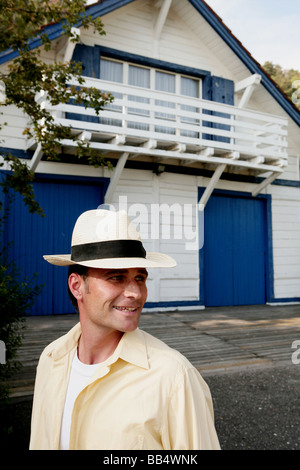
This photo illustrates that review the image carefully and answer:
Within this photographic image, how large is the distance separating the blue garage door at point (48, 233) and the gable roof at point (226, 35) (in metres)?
3.01

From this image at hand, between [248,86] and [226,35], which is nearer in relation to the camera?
[226,35]

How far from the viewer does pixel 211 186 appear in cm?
972

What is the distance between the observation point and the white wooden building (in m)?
8.31

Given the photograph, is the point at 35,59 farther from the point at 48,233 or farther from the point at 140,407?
the point at 48,233

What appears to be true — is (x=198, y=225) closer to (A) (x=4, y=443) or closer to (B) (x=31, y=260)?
(B) (x=31, y=260)

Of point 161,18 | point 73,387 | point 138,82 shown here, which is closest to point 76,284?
point 73,387

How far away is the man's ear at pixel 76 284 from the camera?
1689 millimetres

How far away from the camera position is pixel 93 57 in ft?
28.8

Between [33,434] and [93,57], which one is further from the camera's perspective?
[93,57]

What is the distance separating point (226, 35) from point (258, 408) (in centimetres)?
929

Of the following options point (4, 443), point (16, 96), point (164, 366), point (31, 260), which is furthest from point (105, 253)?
point (31, 260)

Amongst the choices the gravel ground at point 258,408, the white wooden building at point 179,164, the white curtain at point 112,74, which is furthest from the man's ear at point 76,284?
the white curtain at point 112,74

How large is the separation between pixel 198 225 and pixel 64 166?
3888 mm

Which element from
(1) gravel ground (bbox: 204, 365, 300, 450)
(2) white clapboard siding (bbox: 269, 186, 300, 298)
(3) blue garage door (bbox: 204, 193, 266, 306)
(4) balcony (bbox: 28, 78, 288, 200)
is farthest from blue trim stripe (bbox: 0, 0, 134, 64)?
(1) gravel ground (bbox: 204, 365, 300, 450)
